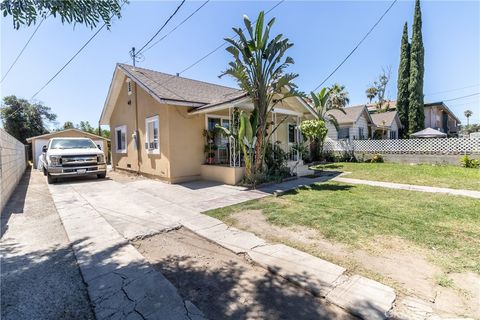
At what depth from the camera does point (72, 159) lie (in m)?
10.4

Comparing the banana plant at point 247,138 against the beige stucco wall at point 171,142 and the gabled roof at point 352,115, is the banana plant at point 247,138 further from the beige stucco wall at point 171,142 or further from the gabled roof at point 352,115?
the gabled roof at point 352,115

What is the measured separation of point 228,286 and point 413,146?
58.0 ft

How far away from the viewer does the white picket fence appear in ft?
44.8

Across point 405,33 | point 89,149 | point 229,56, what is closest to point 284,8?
point 229,56

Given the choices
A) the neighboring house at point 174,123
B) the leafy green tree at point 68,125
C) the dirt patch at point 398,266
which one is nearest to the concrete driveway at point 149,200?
the neighboring house at point 174,123

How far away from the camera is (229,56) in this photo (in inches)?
346

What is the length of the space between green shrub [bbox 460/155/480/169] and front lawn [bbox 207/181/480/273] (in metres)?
8.68

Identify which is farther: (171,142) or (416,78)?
(416,78)

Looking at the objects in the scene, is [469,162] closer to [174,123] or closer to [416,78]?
[416,78]

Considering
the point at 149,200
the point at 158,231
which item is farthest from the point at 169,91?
the point at 158,231

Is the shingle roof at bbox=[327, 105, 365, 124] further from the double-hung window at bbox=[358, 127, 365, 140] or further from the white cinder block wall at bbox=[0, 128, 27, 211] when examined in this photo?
the white cinder block wall at bbox=[0, 128, 27, 211]

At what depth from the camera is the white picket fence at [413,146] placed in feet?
44.8

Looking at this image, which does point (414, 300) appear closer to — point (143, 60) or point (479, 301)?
point (479, 301)

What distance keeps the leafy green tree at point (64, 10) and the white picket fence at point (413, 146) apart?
1814 centimetres
